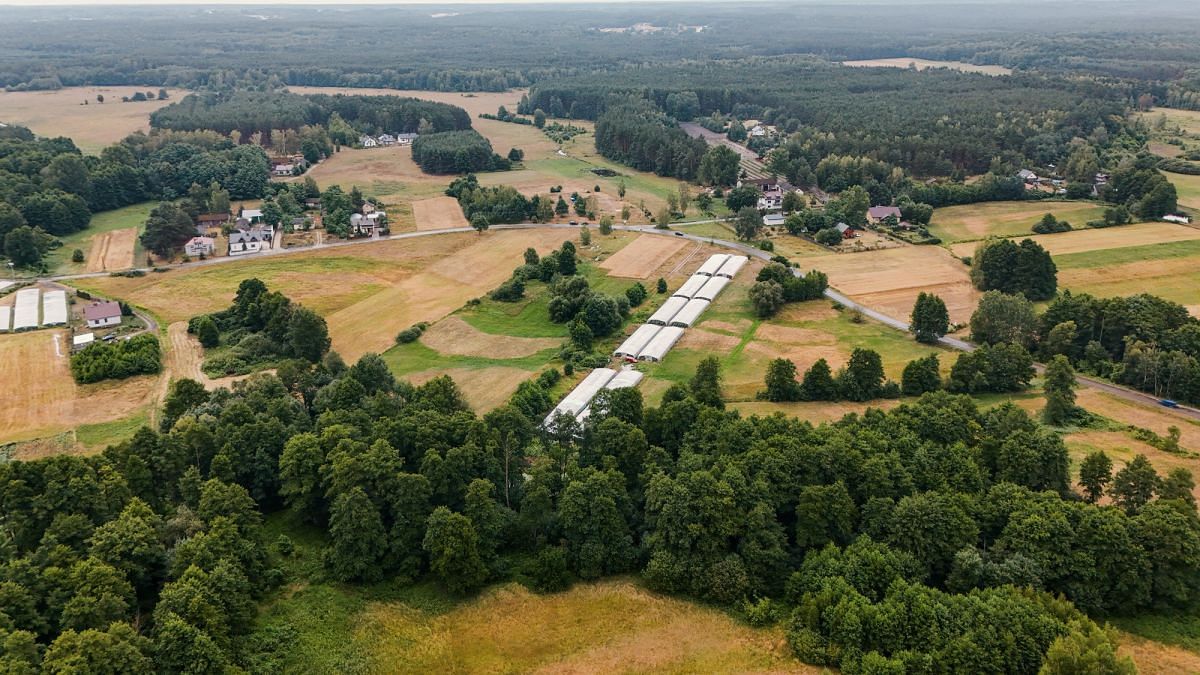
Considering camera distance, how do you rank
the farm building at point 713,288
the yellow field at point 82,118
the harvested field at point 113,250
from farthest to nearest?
the yellow field at point 82,118 → the harvested field at point 113,250 → the farm building at point 713,288

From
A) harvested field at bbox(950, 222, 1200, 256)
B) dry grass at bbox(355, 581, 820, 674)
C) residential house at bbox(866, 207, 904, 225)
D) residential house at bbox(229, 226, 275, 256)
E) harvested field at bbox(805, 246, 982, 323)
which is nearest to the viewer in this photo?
dry grass at bbox(355, 581, 820, 674)

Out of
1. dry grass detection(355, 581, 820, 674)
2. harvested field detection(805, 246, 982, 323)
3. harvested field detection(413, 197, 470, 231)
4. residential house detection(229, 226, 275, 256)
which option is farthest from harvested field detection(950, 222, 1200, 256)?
residential house detection(229, 226, 275, 256)

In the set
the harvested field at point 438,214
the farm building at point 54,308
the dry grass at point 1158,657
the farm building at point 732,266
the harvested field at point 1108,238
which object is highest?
the harvested field at point 1108,238

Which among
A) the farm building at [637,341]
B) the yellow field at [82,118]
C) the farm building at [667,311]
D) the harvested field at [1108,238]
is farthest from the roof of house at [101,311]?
the harvested field at [1108,238]

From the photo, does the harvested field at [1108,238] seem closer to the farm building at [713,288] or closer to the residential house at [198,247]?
the farm building at [713,288]

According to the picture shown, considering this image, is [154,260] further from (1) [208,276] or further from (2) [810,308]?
(2) [810,308]

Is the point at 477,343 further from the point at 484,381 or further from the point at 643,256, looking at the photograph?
the point at 643,256

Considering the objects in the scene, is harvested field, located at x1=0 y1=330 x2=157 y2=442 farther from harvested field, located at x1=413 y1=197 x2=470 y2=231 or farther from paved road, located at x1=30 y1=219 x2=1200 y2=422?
harvested field, located at x1=413 y1=197 x2=470 y2=231
